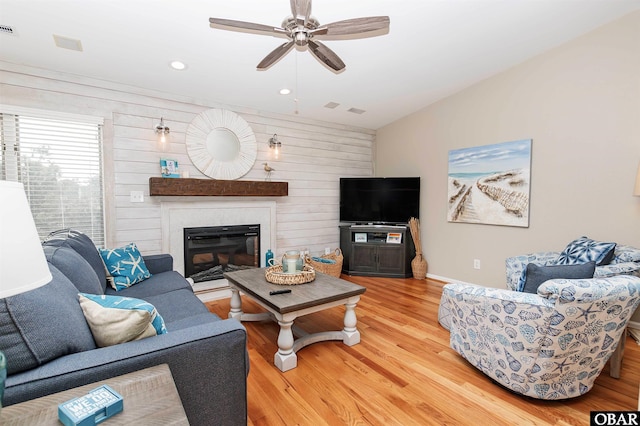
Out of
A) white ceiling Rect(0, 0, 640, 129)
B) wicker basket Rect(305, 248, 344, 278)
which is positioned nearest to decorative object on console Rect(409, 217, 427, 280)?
wicker basket Rect(305, 248, 344, 278)

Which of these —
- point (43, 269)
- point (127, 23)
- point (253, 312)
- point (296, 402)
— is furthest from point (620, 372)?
point (127, 23)

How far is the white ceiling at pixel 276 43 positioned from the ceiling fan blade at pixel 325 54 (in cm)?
44

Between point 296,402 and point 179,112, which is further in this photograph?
point 179,112

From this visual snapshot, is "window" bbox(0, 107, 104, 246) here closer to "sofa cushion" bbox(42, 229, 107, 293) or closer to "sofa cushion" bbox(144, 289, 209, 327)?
"sofa cushion" bbox(42, 229, 107, 293)

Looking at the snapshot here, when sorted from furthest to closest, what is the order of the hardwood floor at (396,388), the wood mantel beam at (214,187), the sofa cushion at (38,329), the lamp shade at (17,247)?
the wood mantel beam at (214,187)
the hardwood floor at (396,388)
the sofa cushion at (38,329)
the lamp shade at (17,247)

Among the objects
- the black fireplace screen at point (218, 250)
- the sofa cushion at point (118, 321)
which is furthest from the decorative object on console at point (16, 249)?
the black fireplace screen at point (218, 250)

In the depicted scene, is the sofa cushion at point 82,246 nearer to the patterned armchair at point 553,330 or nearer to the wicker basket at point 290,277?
the wicker basket at point 290,277

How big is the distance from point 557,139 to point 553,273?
2.15m

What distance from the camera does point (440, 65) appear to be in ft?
11.3

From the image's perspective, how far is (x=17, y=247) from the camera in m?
0.75

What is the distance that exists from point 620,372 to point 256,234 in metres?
3.73

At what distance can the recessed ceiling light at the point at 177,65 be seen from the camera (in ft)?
9.83

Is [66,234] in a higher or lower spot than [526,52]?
lower

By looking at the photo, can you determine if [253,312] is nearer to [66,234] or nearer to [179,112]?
[66,234]
